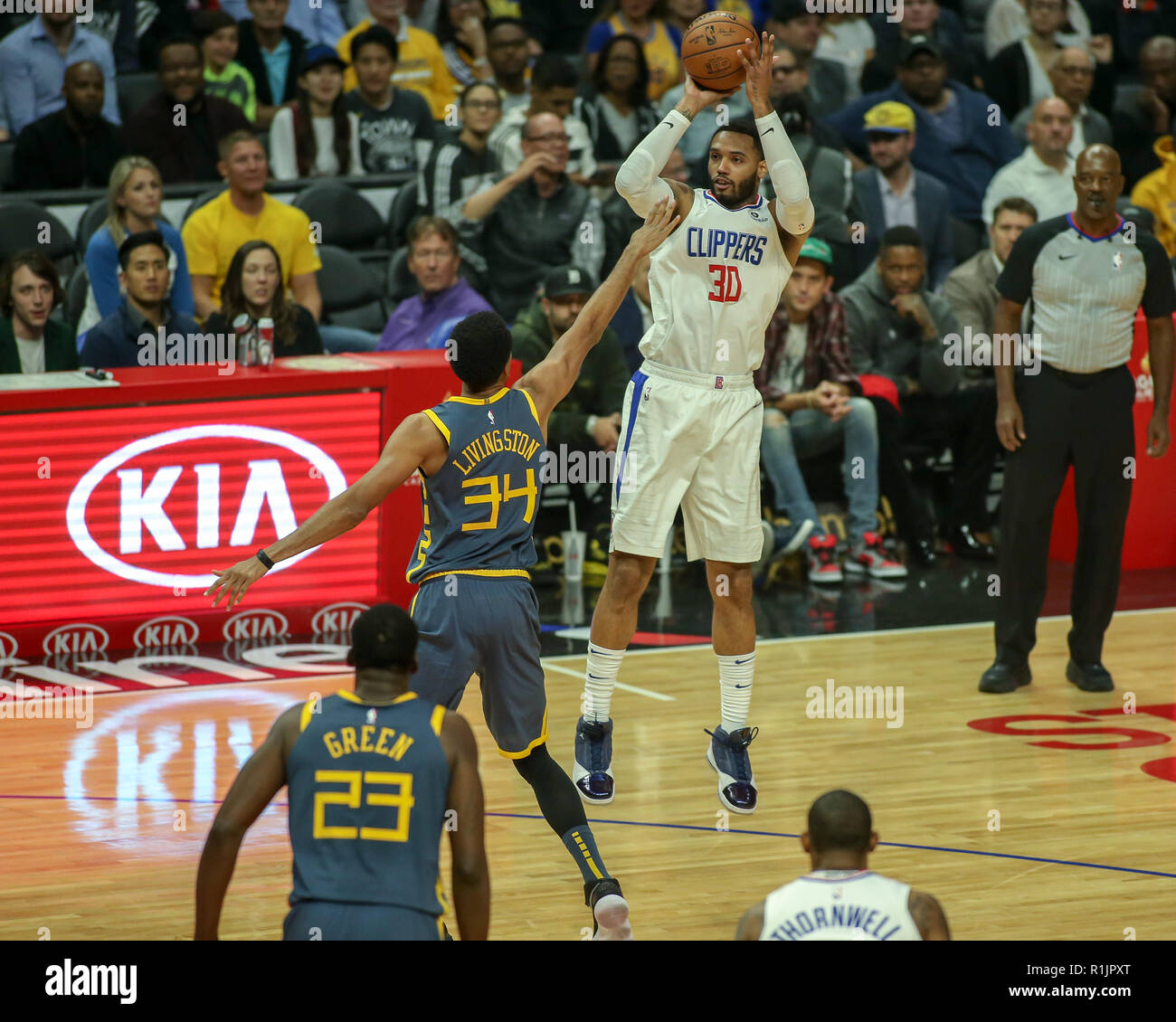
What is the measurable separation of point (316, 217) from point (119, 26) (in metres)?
2.28

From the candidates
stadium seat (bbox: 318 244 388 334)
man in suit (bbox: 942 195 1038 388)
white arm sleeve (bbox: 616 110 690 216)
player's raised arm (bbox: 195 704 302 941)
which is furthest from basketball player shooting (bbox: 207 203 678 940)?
man in suit (bbox: 942 195 1038 388)

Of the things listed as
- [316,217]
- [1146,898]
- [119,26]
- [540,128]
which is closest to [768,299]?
[1146,898]

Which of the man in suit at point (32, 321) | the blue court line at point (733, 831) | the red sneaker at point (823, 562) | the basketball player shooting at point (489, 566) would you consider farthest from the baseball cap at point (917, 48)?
the basketball player shooting at point (489, 566)

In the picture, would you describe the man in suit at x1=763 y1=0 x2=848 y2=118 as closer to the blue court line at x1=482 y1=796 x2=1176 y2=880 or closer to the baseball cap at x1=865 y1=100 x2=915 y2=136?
the baseball cap at x1=865 y1=100 x2=915 y2=136

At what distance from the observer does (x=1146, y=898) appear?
604 cm

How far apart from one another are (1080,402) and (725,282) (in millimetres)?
2403

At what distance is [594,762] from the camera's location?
23.5ft

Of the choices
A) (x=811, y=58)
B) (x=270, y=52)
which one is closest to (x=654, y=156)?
(x=270, y=52)

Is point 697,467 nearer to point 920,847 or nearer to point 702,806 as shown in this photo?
point 702,806

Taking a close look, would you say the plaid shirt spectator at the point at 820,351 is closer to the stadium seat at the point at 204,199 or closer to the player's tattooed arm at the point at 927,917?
the stadium seat at the point at 204,199

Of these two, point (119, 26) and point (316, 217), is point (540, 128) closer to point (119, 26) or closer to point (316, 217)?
point (316, 217)

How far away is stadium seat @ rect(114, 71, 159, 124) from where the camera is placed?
12.3m

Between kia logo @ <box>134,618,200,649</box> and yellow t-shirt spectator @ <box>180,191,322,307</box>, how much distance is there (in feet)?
7.39

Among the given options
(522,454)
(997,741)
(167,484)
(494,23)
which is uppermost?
(494,23)
